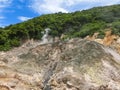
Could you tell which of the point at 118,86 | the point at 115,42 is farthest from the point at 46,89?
the point at 115,42

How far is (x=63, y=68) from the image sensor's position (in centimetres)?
1150

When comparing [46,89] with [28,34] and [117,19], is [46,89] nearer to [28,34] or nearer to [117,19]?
[117,19]

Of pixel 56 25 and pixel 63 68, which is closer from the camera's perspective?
pixel 63 68

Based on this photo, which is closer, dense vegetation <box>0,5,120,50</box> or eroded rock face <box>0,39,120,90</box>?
eroded rock face <box>0,39,120,90</box>

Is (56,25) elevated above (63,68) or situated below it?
above

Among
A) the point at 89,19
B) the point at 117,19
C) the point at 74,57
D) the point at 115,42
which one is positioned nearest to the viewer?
the point at 74,57

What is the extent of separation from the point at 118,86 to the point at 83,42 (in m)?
2.27

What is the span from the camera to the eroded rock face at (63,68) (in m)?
11.0

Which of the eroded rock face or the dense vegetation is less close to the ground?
the dense vegetation

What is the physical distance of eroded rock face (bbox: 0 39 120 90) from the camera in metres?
11.0

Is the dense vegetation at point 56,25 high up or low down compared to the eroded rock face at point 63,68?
up

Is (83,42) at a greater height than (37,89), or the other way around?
(83,42)

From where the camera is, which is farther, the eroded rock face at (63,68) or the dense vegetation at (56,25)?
the dense vegetation at (56,25)

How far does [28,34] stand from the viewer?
2021 inches
